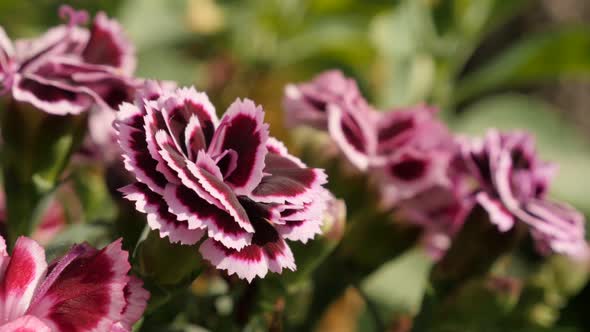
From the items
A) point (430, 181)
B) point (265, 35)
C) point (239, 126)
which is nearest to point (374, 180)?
point (430, 181)

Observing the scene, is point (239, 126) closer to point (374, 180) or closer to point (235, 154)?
point (235, 154)

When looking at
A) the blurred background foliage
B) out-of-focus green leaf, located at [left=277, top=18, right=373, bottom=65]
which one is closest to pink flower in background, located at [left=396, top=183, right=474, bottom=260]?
the blurred background foliage

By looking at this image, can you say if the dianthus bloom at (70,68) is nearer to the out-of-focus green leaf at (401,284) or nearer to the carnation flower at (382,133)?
the carnation flower at (382,133)

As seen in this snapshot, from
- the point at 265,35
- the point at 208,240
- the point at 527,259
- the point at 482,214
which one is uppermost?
the point at 208,240

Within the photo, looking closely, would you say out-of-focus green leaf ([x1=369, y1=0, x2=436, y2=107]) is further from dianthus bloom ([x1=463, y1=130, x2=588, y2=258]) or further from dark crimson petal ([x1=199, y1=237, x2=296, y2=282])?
dark crimson petal ([x1=199, y1=237, x2=296, y2=282])

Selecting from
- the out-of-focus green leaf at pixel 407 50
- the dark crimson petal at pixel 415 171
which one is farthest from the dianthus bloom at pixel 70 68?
the out-of-focus green leaf at pixel 407 50

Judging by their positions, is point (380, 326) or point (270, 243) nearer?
point (270, 243)
